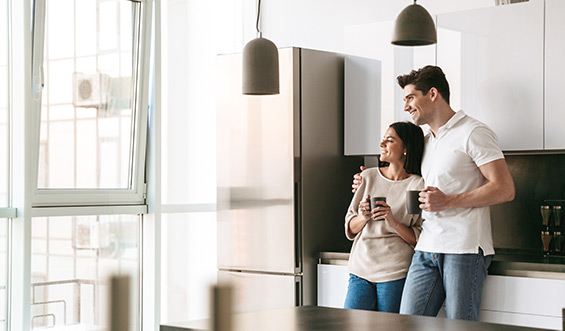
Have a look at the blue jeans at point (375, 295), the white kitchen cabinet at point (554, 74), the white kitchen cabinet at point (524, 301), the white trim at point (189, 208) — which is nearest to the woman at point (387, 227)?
the blue jeans at point (375, 295)

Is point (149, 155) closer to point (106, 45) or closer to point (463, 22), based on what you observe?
point (106, 45)

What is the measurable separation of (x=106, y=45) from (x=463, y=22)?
6.57ft

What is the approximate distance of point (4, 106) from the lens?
381cm

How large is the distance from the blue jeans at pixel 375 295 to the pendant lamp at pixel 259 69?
1.29 m

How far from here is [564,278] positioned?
3160 millimetres

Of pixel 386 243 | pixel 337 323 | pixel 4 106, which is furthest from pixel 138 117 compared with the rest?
pixel 337 323

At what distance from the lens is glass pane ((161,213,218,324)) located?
478cm

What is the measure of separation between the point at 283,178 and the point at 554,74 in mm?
1396

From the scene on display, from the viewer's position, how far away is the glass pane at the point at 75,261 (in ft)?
13.1

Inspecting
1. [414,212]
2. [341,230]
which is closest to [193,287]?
[341,230]

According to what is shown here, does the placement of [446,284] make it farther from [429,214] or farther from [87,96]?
[87,96]

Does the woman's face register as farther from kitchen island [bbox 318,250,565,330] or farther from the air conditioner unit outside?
the air conditioner unit outside

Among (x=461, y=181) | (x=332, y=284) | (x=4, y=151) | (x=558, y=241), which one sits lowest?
(x=332, y=284)

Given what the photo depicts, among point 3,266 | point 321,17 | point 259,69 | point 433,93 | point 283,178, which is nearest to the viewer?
point 259,69
